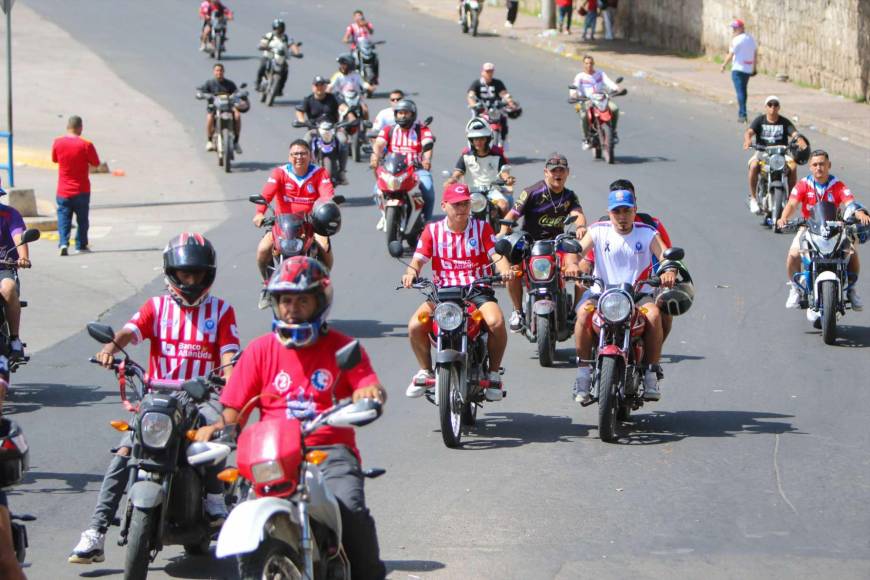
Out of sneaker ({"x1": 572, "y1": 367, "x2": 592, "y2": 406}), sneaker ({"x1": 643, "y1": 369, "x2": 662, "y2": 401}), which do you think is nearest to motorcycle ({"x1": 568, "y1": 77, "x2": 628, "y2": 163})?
sneaker ({"x1": 643, "y1": 369, "x2": 662, "y2": 401})

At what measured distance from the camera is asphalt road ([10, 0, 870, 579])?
27.7ft

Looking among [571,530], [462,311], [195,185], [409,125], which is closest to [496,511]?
[571,530]

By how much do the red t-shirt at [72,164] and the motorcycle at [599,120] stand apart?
9583mm

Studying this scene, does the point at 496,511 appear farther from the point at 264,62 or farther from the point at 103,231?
the point at 264,62

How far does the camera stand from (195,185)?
26.3 m

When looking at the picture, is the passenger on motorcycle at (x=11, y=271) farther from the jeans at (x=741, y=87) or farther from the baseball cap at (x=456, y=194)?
the jeans at (x=741, y=87)

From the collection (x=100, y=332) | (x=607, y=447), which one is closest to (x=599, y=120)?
(x=607, y=447)

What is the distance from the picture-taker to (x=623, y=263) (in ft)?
37.7

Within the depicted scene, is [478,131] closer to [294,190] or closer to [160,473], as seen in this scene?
[294,190]

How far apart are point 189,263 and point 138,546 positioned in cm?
162

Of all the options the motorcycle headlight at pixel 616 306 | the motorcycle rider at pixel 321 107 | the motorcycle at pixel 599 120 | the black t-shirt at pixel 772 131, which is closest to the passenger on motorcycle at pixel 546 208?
the motorcycle headlight at pixel 616 306

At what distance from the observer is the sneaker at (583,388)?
11.1 metres

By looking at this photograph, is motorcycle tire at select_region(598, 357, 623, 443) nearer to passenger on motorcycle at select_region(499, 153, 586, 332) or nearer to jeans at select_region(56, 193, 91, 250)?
passenger on motorcycle at select_region(499, 153, 586, 332)

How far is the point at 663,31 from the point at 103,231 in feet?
74.2
